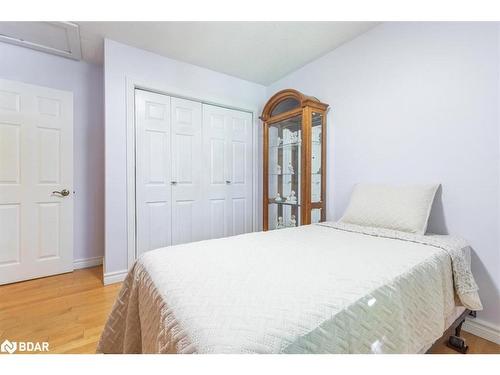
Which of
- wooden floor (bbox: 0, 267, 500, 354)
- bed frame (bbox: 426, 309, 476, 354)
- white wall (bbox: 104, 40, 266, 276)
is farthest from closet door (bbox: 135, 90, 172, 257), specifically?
bed frame (bbox: 426, 309, 476, 354)

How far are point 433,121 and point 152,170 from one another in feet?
8.05

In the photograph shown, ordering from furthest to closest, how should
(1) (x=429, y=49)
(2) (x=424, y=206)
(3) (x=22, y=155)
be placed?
1. (3) (x=22, y=155)
2. (1) (x=429, y=49)
3. (2) (x=424, y=206)

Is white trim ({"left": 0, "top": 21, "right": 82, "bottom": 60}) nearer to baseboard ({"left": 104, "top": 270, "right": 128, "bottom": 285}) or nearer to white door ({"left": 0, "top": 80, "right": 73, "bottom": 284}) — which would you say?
white door ({"left": 0, "top": 80, "right": 73, "bottom": 284})

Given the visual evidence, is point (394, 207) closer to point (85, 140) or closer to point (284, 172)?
point (284, 172)

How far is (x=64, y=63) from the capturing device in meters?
2.53

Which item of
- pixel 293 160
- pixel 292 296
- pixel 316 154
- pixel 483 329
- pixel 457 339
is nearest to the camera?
pixel 292 296

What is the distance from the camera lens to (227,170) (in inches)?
117

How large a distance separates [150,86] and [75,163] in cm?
120

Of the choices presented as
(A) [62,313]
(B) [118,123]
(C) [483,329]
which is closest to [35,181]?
(B) [118,123]

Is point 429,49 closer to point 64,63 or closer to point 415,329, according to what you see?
point 415,329

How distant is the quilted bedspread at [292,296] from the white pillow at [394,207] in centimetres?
18

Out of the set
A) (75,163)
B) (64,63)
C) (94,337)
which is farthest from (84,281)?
(64,63)

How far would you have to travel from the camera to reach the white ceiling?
80.1 inches

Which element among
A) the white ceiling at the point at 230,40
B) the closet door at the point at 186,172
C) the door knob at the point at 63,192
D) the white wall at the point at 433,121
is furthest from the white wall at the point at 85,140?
the white wall at the point at 433,121
